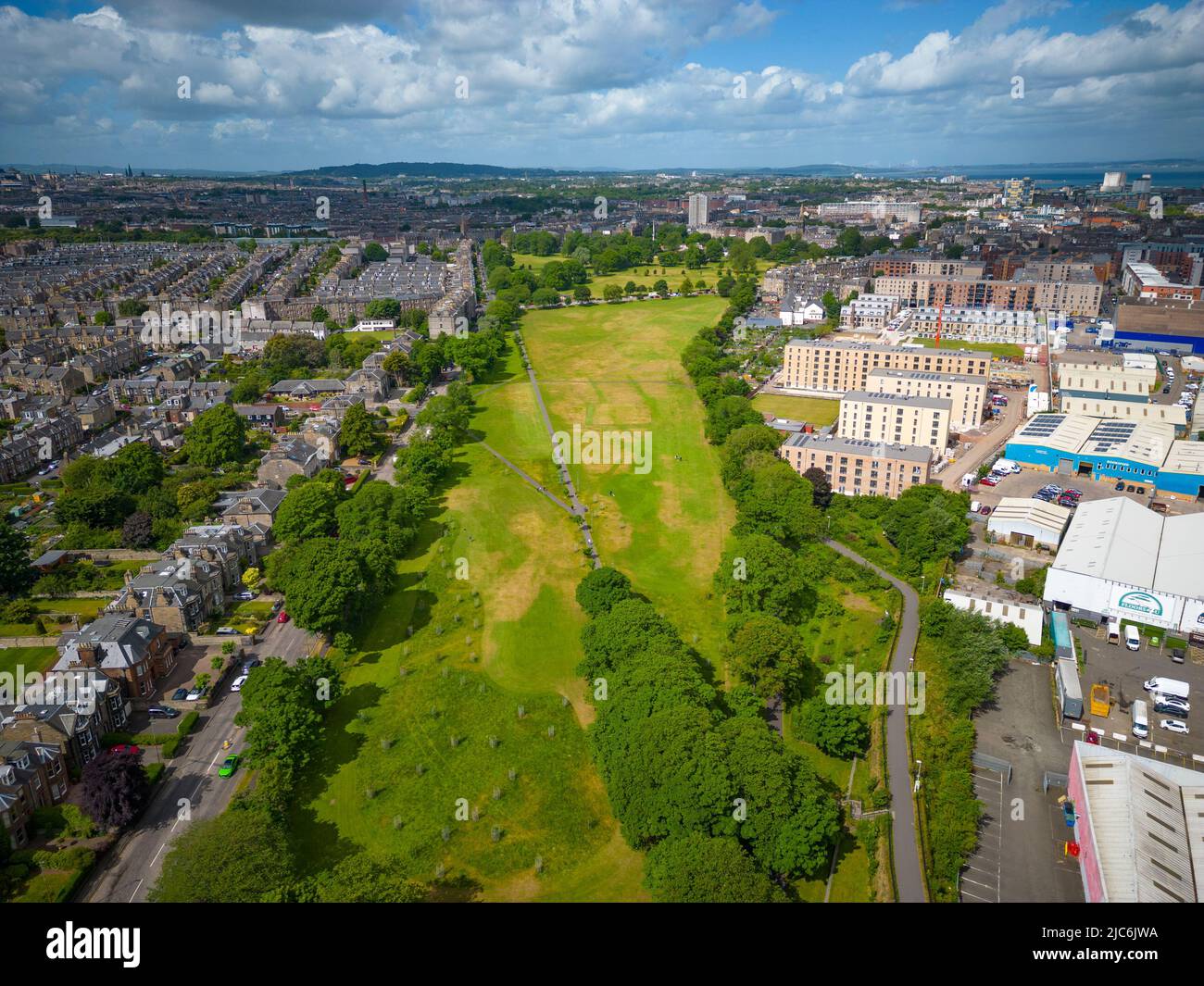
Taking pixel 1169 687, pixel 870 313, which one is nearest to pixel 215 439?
pixel 1169 687

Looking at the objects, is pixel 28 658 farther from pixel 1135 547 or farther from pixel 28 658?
pixel 1135 547

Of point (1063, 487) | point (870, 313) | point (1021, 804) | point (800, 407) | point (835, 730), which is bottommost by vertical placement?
point (1021, 804)

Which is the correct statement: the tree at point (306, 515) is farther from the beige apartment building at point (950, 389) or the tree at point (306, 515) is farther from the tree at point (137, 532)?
the beige apartment building at point (950, 389)

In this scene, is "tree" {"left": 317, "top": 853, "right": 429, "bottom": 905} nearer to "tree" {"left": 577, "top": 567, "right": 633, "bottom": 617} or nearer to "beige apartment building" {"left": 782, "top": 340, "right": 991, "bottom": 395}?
"tree" {"left": 577, "top": 567, "right": 633, "bottom": 617}

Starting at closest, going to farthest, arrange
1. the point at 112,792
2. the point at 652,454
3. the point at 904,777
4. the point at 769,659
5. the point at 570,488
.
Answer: the point at 112,792, the point at 904,777, the point at 769,659, the point at 570,488, the point at 652,454

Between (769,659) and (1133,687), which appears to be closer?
(769,659)
